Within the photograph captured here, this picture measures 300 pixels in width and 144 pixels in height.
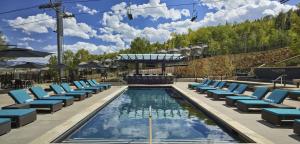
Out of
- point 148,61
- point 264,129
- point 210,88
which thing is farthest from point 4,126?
point 148,61

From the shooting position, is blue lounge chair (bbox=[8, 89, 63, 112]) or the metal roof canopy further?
the metal roof canopy

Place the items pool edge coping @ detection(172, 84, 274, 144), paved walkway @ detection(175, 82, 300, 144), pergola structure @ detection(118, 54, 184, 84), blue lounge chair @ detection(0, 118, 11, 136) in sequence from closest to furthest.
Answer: pool edge coping @ detection(172, 84, 274, 144), paved walkway @ detection(175, 82, 300, 144), blue lounge chair @ detection(0, 118, 11, 136), pergola structure @ detection(118, 54, 184, 84)

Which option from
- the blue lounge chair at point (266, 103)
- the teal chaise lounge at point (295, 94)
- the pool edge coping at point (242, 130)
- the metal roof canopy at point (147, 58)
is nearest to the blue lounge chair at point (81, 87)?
the pool edge coping at point (242, 130)

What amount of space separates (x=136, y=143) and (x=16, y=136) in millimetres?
2579

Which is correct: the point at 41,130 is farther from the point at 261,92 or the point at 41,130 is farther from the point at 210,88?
the point at 210,88

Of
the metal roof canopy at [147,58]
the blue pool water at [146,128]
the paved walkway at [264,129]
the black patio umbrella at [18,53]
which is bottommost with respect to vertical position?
the blue pool water at [146,128]

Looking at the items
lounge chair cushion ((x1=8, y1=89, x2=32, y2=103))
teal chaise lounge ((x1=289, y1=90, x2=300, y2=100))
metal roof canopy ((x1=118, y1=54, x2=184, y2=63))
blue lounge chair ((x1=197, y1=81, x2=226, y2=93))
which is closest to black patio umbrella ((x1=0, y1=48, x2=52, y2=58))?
lounge chair cushion ((x1=8, y1=89, x2=32, y2=103))

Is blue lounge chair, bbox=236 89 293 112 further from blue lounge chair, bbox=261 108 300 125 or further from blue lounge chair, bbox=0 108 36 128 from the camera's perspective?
blue lounge chair, bbox=0 108 36 128

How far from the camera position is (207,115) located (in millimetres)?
11156

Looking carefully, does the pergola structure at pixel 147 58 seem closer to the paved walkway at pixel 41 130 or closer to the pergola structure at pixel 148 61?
the pergola structure at pixel 148 61

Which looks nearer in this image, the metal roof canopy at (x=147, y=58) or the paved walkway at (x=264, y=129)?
the paved walkway at (x=264, y=129)

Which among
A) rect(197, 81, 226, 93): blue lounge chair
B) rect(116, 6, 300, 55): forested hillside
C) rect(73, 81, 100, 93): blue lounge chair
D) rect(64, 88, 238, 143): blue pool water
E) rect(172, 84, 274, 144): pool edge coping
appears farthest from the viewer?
rect(116, 6, 300, 55): forested hillside

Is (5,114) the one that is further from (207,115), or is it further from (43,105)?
(207,115)

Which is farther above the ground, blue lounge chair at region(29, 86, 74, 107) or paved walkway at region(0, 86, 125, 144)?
blue lounge chair at region(29, 86, 74, 107)
